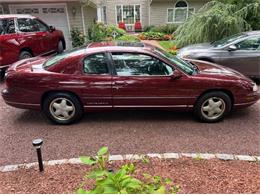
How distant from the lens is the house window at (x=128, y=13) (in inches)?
845

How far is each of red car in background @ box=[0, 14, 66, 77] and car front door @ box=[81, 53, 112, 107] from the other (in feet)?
13.9

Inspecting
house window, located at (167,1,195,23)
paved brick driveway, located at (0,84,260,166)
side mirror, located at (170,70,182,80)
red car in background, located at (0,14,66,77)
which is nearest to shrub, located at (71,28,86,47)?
red car in background, located at (0,14,66,77)

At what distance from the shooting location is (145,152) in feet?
12.8

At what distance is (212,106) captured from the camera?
4773 mm

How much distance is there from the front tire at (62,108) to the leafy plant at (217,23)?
729 centimetres

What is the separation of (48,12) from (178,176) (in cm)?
1136

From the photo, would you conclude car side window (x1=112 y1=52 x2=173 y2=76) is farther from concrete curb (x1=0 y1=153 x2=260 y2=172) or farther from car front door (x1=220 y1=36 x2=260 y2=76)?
car front door (x1=220 y1=36 x2=260 y2=76)

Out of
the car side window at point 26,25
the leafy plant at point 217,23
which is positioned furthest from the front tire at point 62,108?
the leafy plant at point 217,23

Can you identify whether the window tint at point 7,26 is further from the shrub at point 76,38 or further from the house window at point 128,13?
the house window at point 128,13

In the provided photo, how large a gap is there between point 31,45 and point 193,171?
747 cm

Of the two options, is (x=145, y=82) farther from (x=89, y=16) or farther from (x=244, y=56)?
(x=89, y=16)

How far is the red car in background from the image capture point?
7.75 metres

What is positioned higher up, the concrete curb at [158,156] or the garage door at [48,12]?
the garage door at [48,12]

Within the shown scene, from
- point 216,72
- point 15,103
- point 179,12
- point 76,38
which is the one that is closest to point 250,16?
point 216,72
